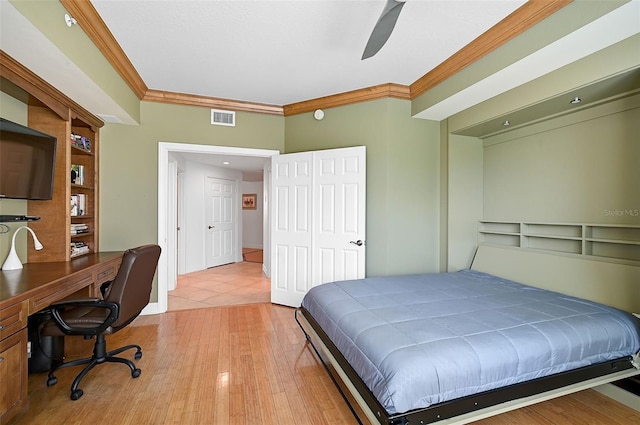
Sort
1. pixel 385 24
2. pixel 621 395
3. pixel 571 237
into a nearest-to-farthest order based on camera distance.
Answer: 1. pixel 385 24
2. pixel 621 395
3. pixel 571 237

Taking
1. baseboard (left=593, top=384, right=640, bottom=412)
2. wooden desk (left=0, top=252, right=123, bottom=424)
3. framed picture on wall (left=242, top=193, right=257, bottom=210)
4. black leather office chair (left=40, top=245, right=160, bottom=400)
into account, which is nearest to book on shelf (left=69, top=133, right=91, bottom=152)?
wooden desk (left=0, top=252, right=123, bottom=424)

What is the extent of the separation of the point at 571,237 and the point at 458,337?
198 cm

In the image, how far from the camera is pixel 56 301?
2113 mm

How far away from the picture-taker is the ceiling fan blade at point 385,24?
1612mm

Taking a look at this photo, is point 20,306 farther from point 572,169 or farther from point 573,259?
point 572,169

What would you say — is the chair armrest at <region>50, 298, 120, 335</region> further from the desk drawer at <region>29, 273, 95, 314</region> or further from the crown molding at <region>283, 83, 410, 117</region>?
the crown molding at <region>283, 83, 410, 117</region>

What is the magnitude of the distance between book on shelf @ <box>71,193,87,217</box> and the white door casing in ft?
10.00

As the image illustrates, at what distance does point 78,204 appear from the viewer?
10.4 feet

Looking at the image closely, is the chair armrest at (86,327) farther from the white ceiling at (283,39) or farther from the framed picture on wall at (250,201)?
the framed picture on wall at (250,201)

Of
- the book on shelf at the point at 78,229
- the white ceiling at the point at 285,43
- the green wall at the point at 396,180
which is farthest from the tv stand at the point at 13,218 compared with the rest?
the green wall at the point at 396,180

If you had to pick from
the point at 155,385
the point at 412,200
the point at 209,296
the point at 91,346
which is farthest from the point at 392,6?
the point at 209,296

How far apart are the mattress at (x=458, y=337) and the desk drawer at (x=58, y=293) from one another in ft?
6.04

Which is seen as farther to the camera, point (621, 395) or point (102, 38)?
point (102, 38)

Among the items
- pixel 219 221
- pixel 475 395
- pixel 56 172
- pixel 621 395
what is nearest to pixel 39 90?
pixel 56 172
